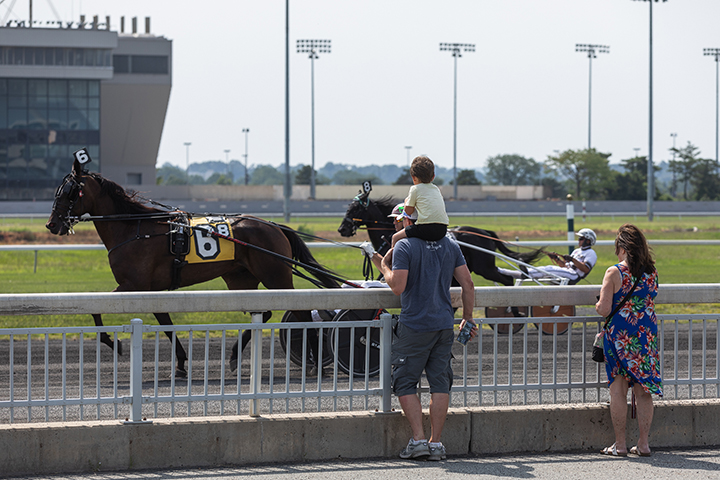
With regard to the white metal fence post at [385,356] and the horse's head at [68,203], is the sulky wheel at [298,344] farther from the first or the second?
the horse's head at [68,203]

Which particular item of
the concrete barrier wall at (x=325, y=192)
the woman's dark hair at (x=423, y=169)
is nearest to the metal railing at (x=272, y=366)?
the woman's dark hair at (x=423, y=169)

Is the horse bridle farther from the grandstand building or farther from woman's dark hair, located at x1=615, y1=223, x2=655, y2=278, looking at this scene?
the grandstand building

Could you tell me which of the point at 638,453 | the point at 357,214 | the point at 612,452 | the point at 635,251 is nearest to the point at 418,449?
the point at 612,452

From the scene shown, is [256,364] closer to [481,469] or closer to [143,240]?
[481,469]

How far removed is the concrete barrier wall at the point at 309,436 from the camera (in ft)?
17.4

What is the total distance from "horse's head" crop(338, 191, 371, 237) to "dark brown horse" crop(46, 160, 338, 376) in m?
2.51

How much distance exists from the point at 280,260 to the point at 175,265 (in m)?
1.10

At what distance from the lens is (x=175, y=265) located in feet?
29.5

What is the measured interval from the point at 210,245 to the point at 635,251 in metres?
4.74

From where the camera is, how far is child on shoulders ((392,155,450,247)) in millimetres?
5609

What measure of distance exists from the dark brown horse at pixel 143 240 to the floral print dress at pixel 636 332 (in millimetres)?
3749

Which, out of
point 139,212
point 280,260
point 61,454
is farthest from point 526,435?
point 139,212

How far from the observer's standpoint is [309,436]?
568 cm

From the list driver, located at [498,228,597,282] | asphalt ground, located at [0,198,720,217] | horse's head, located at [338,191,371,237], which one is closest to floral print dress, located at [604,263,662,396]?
driver, located at [498,228,597,282]
